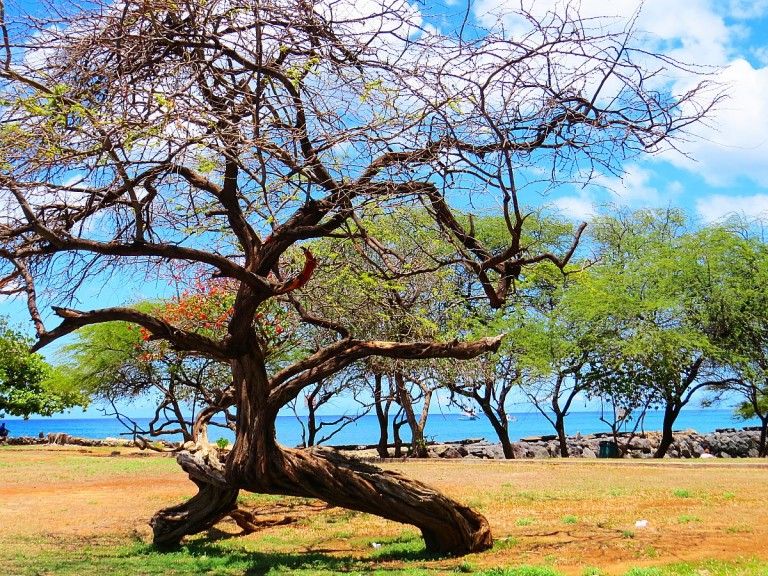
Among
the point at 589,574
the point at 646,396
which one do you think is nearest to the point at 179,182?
the point at 589,574

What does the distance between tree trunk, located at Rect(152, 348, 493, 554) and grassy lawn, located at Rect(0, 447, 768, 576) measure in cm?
39

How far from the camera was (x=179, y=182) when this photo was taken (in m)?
10.4

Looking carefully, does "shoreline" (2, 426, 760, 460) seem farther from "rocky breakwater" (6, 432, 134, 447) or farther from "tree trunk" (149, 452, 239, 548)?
"tree trunk" (149, 452, 239, 548)

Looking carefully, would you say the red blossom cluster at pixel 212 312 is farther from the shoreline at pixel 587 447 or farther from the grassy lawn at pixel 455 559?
the shoreline at pixel 587 447

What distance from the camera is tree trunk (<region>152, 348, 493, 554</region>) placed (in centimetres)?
1020

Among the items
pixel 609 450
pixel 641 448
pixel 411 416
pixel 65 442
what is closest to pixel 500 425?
pixel 411 416

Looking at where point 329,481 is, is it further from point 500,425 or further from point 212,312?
point 500,425

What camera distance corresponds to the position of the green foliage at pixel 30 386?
3903 centimetres

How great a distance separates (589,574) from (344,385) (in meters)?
21.2

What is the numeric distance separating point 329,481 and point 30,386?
34.3 meters

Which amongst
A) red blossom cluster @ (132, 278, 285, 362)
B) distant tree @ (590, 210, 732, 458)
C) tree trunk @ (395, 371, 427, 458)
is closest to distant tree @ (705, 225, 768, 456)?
distant tree @ (590, 210, 732, 458)

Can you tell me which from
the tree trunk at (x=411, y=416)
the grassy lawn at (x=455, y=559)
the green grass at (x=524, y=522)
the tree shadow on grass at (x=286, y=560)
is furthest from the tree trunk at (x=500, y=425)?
the tree shadow on grass at (x=286, y=560)

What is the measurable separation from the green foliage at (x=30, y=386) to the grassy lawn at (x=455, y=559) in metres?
19.6

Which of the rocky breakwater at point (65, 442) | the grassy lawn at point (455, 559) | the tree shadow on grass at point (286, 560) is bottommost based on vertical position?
the tree shadow on grass at point (286, 560)
